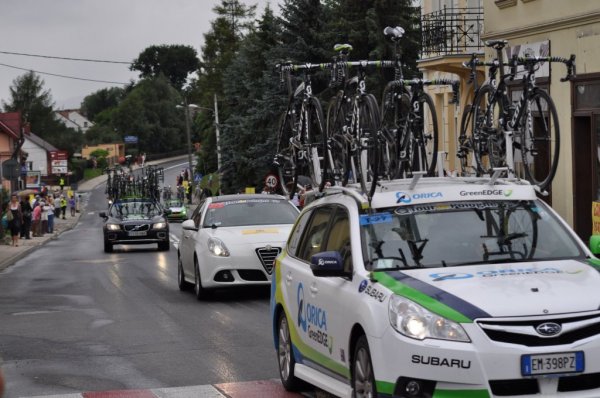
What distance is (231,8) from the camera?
113m

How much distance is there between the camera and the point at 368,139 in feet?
35.2

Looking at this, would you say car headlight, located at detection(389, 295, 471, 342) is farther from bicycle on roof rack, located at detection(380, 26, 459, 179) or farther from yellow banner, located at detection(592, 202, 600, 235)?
yellow banner, located at detection(592, 202, 600, 235)

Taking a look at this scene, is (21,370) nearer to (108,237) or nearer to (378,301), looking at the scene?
(378,301)

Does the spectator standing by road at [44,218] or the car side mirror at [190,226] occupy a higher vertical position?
the car side mirror at [190,226]

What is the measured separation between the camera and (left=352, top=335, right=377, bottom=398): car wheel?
7.71 m

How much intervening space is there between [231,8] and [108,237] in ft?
257

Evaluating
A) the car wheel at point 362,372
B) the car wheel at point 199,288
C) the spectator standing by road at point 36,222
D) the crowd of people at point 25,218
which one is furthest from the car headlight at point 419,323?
the spectator standing by road at point 36,222

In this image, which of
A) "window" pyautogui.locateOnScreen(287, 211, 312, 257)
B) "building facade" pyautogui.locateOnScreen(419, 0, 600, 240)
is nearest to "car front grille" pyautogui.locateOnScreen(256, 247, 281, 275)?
"building facade" pyautogui.locateOnScreen(419, 0, 600, 240)

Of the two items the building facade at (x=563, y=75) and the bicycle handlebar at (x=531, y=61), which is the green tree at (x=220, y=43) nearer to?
the building facade at (x=563, y=75)

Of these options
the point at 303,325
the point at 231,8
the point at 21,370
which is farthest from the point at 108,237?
the point at 231,8

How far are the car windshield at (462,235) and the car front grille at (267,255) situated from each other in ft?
30.7

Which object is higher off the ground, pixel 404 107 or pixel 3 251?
pixel 404 107

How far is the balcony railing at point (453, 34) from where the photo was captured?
98.1ft

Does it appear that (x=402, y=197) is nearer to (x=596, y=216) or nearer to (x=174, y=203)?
(x=596, y=216)
